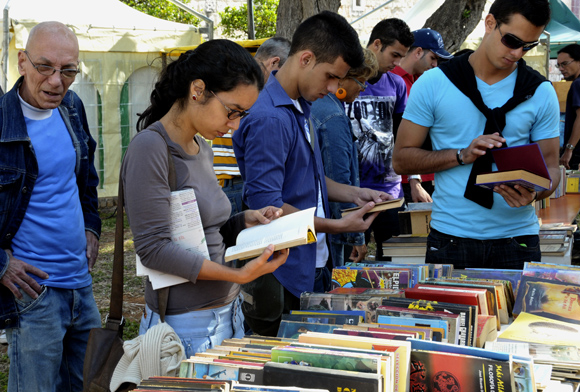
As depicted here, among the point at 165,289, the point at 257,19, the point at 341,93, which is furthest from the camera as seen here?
the point at 257,19

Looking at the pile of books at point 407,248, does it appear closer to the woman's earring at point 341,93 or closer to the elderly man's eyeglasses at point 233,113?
the woman's earring at point 341,93

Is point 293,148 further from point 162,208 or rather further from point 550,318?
point 550,318

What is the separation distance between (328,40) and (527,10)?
3.01 feet

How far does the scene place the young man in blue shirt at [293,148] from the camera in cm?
228

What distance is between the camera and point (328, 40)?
2.37 meters

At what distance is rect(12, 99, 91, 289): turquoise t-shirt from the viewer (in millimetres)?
2355

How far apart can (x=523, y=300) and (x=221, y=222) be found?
1229 millimetres

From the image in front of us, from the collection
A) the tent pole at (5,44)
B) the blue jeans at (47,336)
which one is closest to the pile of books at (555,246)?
the blue jeans at (47,336)

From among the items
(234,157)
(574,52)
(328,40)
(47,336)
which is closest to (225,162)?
(234,157)

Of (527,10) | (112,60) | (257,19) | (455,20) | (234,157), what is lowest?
(234,157)

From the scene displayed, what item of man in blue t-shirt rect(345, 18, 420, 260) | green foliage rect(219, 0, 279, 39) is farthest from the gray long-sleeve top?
green foliage rect(219, 0, 279, 39)

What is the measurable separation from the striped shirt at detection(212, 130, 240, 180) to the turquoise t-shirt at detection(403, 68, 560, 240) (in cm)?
139

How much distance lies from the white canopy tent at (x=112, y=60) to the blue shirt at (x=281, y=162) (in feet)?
19.6

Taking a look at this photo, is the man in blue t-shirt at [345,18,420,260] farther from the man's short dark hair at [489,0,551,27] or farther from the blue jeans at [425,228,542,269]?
the man's short dark hair at [489,0,551,27]
